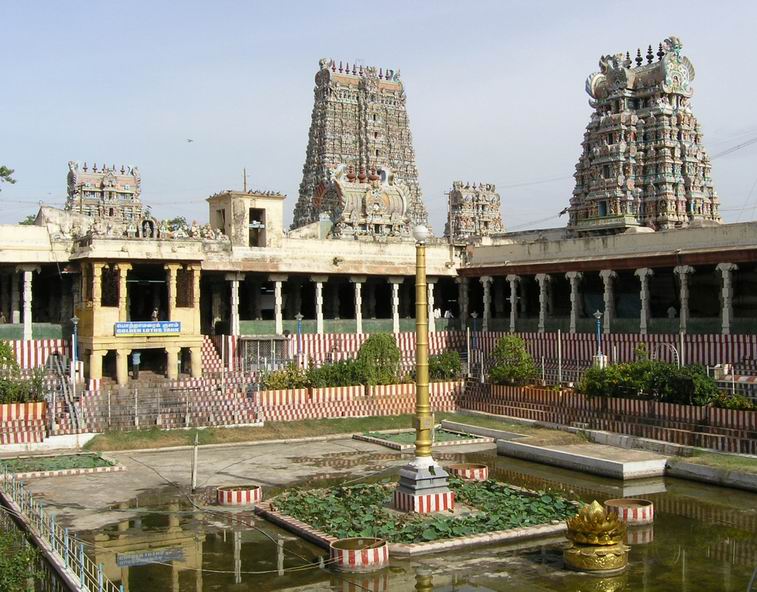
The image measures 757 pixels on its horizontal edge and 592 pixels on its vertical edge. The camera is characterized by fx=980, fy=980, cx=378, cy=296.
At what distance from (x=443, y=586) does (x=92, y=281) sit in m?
27.7

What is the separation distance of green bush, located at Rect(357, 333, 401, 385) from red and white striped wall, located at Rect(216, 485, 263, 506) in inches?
669

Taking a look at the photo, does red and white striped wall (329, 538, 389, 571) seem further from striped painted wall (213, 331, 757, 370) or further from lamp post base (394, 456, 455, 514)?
striped painted wall (213, 331, 757, 370)

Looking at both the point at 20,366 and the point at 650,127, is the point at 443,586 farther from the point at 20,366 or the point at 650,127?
the point at 650,127

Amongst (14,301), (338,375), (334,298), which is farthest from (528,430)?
(14,301)

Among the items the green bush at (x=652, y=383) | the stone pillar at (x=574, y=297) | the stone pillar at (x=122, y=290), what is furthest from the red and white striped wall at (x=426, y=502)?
the stone pillar at (x=574, y=297)

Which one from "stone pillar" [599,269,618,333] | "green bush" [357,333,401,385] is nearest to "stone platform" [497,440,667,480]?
"green bush" [357,333,401,385]

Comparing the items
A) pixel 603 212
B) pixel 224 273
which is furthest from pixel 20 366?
pixel 603 212

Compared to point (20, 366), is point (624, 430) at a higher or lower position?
lower

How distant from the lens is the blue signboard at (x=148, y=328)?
41.9m

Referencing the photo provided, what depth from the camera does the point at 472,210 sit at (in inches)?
3952

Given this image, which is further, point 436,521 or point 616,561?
point 436,521

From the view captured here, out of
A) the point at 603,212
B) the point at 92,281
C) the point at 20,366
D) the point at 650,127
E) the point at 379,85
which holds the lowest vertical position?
the point at 20,366

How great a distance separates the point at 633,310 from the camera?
1975 inches

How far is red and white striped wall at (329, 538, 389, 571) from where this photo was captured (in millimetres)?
20297
